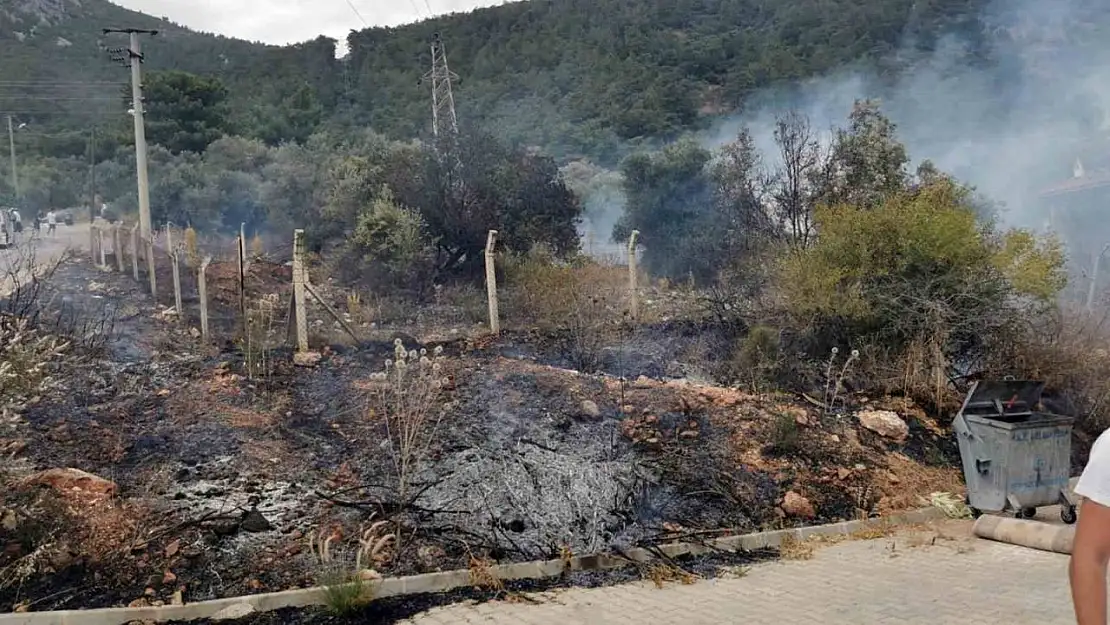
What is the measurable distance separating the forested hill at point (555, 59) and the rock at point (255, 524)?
98.6 ft

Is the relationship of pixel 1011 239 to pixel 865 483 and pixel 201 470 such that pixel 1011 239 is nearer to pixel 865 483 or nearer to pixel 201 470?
pixel 865 483

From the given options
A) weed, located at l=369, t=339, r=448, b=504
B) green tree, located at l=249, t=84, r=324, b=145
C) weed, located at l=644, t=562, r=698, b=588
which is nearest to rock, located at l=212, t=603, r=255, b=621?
weed, located at l=369, t=339, r=448, b=504

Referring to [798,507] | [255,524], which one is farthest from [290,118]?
[798,507]

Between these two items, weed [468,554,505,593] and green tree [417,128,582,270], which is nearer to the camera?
weed [468,554,505,593]

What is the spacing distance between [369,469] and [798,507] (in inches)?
139

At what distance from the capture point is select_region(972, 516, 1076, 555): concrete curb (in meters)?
5.67

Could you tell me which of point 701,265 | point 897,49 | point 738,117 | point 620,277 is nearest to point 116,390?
point 620,277

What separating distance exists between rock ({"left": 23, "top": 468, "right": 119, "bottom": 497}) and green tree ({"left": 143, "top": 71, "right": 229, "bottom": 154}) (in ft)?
89.5

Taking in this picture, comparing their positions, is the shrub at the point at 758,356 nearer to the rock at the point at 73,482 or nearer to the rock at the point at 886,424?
the rock at the point at 886,424

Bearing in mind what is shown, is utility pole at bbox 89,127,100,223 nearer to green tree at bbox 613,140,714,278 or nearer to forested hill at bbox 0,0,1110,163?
forested hill at bbox 0,0,1110,163

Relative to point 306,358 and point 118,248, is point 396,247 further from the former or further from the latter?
point 306,358

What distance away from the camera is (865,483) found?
711 cm

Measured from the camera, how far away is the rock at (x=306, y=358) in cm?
905

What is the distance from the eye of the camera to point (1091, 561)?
208 cm
